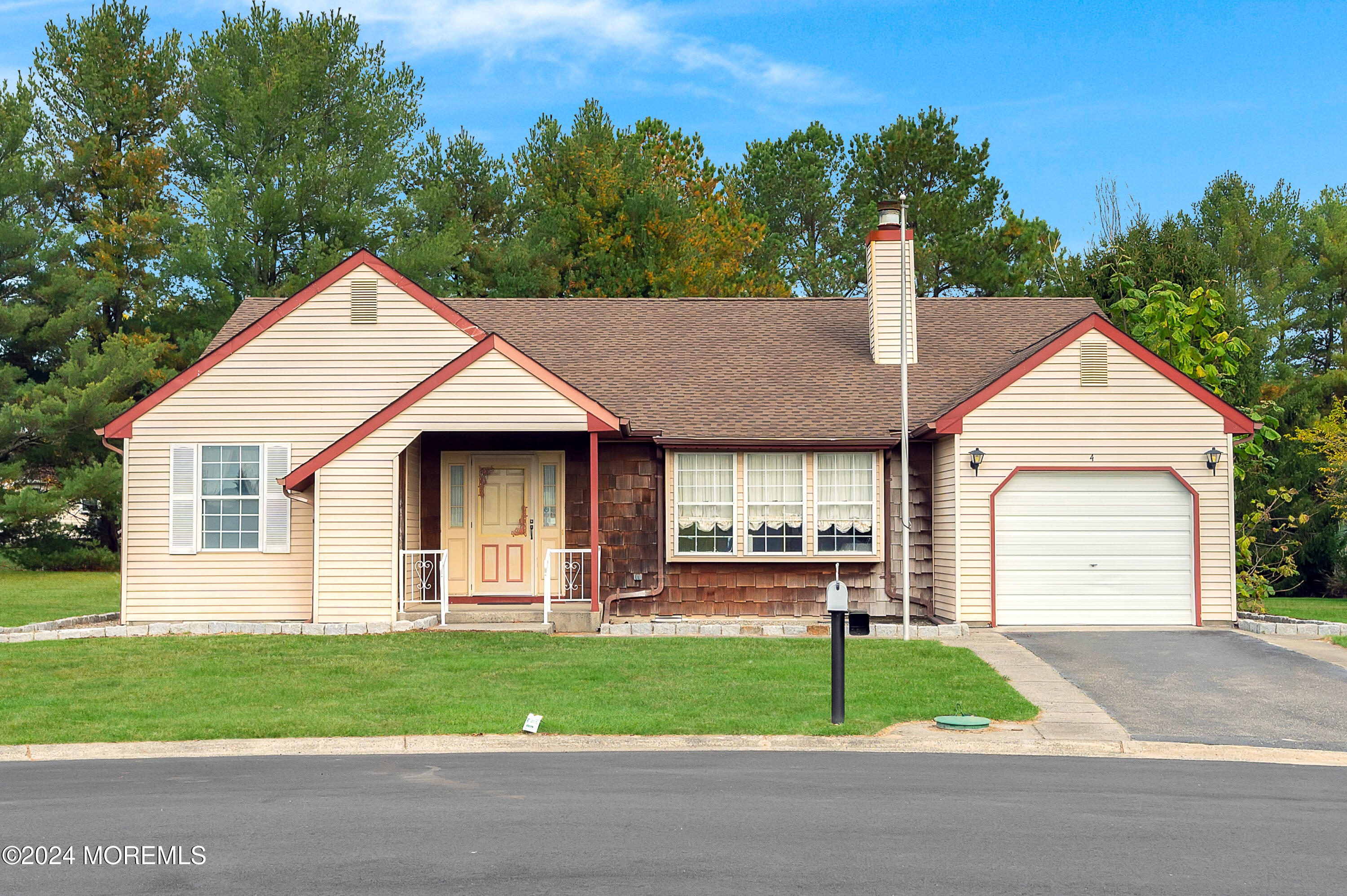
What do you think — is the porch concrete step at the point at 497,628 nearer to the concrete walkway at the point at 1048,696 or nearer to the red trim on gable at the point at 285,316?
the red trim on gable at the point at 285,316

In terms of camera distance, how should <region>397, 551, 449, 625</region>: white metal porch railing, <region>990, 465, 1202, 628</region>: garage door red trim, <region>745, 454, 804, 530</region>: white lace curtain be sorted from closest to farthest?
<region>990, 465, 1202, 628</region>: garage door red trim < <region>397, 551, 449, 625</region>: white metal porch railing < <region>745, 454, 804, 530</region>: white lace curtain

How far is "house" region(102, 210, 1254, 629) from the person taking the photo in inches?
716

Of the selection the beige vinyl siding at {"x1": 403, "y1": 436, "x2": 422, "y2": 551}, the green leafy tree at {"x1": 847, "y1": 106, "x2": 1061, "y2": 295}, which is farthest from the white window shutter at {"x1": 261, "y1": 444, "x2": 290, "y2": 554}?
the green leafy tree at {"x1": 847, "y1": 106, "x2": 1061, "y2": 295}

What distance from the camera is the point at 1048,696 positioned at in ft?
41.3

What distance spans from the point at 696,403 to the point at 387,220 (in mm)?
24339

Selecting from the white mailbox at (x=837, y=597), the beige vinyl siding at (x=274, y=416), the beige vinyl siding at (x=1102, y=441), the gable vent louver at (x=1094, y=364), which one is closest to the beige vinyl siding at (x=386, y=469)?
the beige vinyl siding at (x=274, y=416)

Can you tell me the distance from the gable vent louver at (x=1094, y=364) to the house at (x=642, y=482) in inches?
1.3

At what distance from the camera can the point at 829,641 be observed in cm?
1672

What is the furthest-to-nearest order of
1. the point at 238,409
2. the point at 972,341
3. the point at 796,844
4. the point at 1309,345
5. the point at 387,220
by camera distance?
the point at 1309,345
the point at 387,220
the point at 972,341
the point at 238,409
the point at 796,844

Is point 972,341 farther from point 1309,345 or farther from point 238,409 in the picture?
point 1309,345

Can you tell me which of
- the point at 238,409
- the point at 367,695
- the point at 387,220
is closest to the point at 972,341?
the point at 238,409

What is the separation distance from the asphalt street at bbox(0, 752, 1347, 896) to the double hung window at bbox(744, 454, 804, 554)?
9.75 meters

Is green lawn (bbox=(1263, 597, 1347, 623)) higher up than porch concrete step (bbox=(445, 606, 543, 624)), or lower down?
lower down

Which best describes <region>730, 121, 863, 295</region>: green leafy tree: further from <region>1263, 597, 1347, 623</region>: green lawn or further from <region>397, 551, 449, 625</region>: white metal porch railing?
<region>397, 551, 449, 625</region>: white metal porch railing
